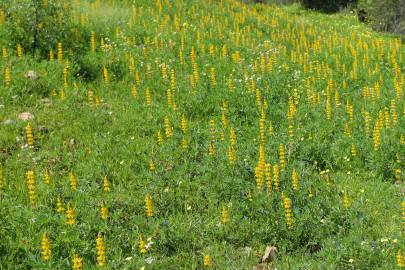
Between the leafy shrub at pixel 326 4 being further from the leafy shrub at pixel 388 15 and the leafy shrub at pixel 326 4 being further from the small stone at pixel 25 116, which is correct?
the small stone at pixel 25 116

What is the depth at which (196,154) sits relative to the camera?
778 centimetres

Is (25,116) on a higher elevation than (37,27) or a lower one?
lower

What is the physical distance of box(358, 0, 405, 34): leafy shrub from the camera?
21.8 meters

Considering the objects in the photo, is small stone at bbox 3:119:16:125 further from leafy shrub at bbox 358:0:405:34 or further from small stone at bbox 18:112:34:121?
leafy shrub at bbox 358:0:405:34

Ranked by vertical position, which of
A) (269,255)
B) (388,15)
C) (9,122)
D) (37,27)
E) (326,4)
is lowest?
(269,255)

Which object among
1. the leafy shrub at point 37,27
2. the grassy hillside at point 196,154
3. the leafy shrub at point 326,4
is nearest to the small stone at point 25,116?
the grassy hillside at point 196,154

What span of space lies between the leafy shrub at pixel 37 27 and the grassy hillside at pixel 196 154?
26cm

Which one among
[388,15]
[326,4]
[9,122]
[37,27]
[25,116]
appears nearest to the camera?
[9,122]

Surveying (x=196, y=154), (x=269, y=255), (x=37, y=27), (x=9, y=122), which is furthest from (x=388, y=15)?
(x=269, y=255)

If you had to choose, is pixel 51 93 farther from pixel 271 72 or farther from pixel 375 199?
pixel 375 199

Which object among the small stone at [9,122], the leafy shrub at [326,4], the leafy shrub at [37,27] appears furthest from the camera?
the leafy shrub at [326,4]

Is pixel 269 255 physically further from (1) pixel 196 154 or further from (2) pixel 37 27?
(2) pixel 37 27

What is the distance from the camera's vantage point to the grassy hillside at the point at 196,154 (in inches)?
227

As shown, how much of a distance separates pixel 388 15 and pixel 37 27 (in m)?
16.7
